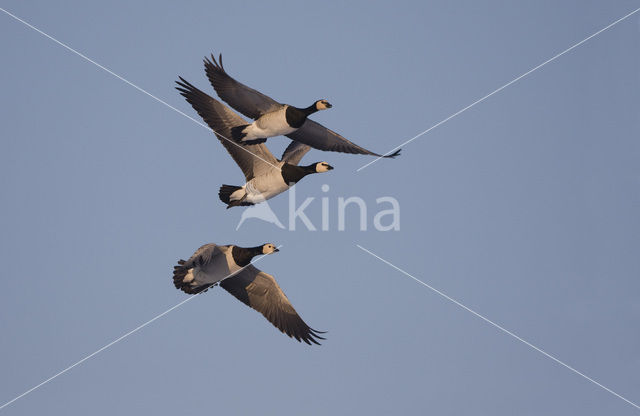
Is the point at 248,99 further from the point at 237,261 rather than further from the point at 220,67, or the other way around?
the point at 237,261

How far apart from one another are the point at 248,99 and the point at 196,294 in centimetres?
414

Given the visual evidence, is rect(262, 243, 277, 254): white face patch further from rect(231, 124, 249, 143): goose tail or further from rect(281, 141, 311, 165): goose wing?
rect(281, 141, 311, 165): goose wing

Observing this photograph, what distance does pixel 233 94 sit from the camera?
65.0ft

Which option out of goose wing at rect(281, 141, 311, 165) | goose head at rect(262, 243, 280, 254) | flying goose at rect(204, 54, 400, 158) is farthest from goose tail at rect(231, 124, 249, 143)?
goose wing at rect(281, 141, 311, 165)

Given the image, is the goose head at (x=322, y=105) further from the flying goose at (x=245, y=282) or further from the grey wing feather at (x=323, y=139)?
the flying goose at (x=245, y=282)

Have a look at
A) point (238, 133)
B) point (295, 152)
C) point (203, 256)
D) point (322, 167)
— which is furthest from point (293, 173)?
point (203, 256)

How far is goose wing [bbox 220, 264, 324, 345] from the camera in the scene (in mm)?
20469

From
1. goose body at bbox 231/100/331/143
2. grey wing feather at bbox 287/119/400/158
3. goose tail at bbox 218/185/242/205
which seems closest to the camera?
goose body at bbox 231/100/331/143

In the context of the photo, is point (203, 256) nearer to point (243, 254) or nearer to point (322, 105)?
point (243, 254)

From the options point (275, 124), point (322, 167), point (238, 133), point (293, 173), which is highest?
point (275, 124)

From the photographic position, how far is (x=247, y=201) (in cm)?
2084

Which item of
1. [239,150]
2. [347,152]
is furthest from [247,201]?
[347,152]

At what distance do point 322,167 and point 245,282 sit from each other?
2.92 m

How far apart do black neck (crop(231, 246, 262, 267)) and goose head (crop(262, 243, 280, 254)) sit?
0.14 metres
